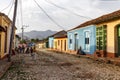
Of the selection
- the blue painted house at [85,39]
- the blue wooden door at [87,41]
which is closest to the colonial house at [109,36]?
the blue painted house at [85,39]

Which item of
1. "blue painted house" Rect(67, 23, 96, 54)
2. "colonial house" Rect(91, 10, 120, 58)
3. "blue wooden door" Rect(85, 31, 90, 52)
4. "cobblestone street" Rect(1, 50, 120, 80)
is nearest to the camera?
"cobblestone street" Rect(1, 50, 120, 80)

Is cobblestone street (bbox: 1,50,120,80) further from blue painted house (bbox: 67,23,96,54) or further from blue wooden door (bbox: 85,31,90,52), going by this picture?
blue wooden door (bbox: 85,31,90,52)

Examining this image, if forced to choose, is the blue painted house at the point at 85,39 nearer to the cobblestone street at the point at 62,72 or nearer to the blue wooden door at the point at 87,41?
the blue wooden door at the point at 87,41

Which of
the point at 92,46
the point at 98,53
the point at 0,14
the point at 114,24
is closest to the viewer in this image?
the point at 0,14

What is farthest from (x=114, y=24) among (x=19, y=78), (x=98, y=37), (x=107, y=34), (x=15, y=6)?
(x=19, y=78)

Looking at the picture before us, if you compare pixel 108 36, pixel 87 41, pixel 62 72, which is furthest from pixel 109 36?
pixel 62 72

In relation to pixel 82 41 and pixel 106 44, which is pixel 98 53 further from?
pixel 82 41

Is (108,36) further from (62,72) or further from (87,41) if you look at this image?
(62,72)

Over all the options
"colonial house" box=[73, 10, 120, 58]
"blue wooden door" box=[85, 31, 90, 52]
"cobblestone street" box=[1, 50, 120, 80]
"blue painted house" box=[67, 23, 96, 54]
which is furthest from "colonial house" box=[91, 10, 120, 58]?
"cobblestone street" box=[1, 50, 120, 80]

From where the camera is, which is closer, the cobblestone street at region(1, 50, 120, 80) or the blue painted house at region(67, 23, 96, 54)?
the cobblestone street at region(1, 50, 120, 80)

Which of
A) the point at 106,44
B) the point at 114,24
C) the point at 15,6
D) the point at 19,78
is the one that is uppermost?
the point at 15,6

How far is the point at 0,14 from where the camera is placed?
55.8ft

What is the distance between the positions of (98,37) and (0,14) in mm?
9271

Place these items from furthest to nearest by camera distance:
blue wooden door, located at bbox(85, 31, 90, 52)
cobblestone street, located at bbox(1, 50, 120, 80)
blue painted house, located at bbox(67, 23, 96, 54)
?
blue wooden door, located at bbox(85, 31, 90, 52) → blue painted house, located at bbox(67, 23, 96, 54) → cobblestone street, located at bbox(1, 50, 120, 80)
